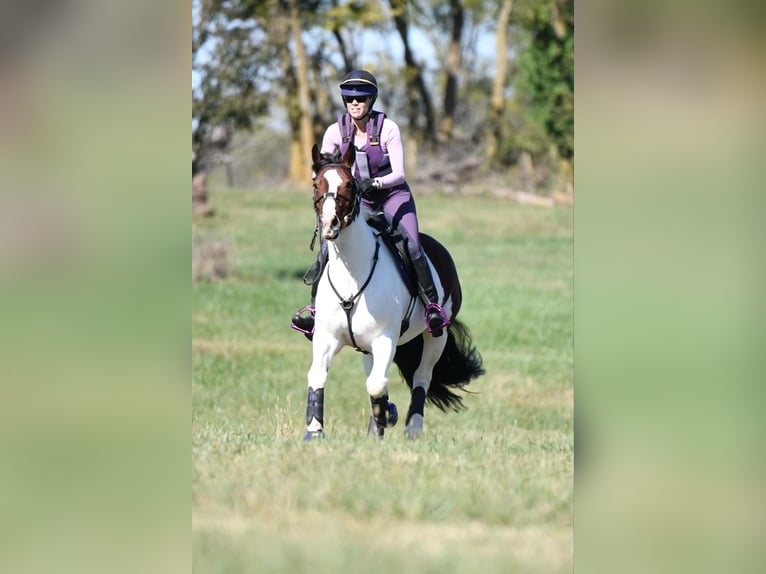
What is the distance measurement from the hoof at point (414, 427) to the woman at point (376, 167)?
0.81 meters

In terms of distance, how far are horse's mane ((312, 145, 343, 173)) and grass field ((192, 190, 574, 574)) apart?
189cm

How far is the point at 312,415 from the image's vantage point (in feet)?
28.5

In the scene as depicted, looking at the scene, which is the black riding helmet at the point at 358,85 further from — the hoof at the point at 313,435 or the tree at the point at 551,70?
the tree at the point at 551,70

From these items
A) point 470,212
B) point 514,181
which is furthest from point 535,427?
point 514,181

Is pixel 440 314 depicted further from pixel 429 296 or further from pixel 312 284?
pixel 312 284

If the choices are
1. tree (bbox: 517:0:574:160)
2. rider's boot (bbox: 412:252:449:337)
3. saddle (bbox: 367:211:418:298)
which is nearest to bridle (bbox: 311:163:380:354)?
saddle (bbox: 367:211:418:298)

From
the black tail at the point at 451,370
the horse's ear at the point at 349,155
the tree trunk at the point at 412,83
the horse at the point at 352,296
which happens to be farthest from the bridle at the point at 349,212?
the tree trunk at the point at 412,83

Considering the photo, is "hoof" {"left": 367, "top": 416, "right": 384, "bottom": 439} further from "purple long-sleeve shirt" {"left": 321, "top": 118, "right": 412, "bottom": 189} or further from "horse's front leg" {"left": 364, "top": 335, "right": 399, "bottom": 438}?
"purple long-sleeve shirt" {"left": 321, "top": 118, "right": 412, "bottom": 189}
